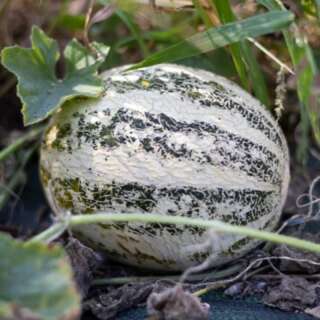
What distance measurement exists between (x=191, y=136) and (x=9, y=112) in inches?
32.3

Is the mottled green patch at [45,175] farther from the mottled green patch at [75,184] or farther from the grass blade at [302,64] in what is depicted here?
the grass blade at [302,64]

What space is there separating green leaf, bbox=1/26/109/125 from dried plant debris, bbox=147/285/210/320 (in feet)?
1.24

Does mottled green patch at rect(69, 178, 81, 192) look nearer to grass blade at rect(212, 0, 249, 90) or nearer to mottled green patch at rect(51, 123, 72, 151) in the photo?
mottled green patch at rect(51, 123, 72, 151)

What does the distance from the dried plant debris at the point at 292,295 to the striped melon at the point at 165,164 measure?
0.35 feet

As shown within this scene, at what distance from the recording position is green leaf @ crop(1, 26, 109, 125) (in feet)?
4.01

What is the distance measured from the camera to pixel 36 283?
0.80 m

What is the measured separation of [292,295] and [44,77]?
1.81ft

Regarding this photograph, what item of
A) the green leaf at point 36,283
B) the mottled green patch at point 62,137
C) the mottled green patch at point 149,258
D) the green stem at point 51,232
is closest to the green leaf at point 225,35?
the mottled green patch at point 62,137

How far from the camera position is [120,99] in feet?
4.17

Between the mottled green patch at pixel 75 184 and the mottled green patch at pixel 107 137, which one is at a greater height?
the mottled green patch at pixel 107 137

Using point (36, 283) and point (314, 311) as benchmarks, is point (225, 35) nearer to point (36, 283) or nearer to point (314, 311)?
point (314, 311)

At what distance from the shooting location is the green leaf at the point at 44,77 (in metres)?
1.22

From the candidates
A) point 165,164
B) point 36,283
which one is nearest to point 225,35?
point 165,164

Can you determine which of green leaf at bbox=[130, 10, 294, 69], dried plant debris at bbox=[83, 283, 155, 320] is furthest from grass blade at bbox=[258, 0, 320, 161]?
dried plant debris at bbox=[83, 283, 155, 320]
